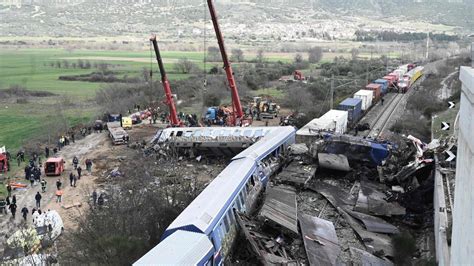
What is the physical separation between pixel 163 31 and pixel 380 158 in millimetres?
152282

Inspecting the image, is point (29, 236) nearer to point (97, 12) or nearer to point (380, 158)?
point (380, 158)

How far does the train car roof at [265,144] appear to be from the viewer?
2055cm

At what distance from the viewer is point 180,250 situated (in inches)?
406

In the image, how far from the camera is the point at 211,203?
1348 centimetres

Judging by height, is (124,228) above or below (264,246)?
above

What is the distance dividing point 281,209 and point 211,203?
3288 millimetres

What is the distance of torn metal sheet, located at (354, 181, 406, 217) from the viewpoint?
18.0 m

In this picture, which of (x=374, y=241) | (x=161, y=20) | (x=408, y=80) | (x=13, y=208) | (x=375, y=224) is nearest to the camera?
(x=374, y=241)

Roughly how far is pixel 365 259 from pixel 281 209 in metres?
3.17

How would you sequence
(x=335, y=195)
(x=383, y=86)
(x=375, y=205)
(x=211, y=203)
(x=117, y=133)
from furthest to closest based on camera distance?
(x=383, y=86)
(x=117, y=133)
(x=335, y=195)
(x=375, y=205)
(x=211, y=203)

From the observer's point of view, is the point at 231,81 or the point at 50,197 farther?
the point at 231,81

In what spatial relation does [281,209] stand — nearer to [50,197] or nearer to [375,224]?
[375,224]

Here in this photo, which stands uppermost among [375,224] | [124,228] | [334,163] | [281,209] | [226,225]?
[226,225]

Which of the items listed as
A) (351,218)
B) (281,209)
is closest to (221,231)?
(281,209)
